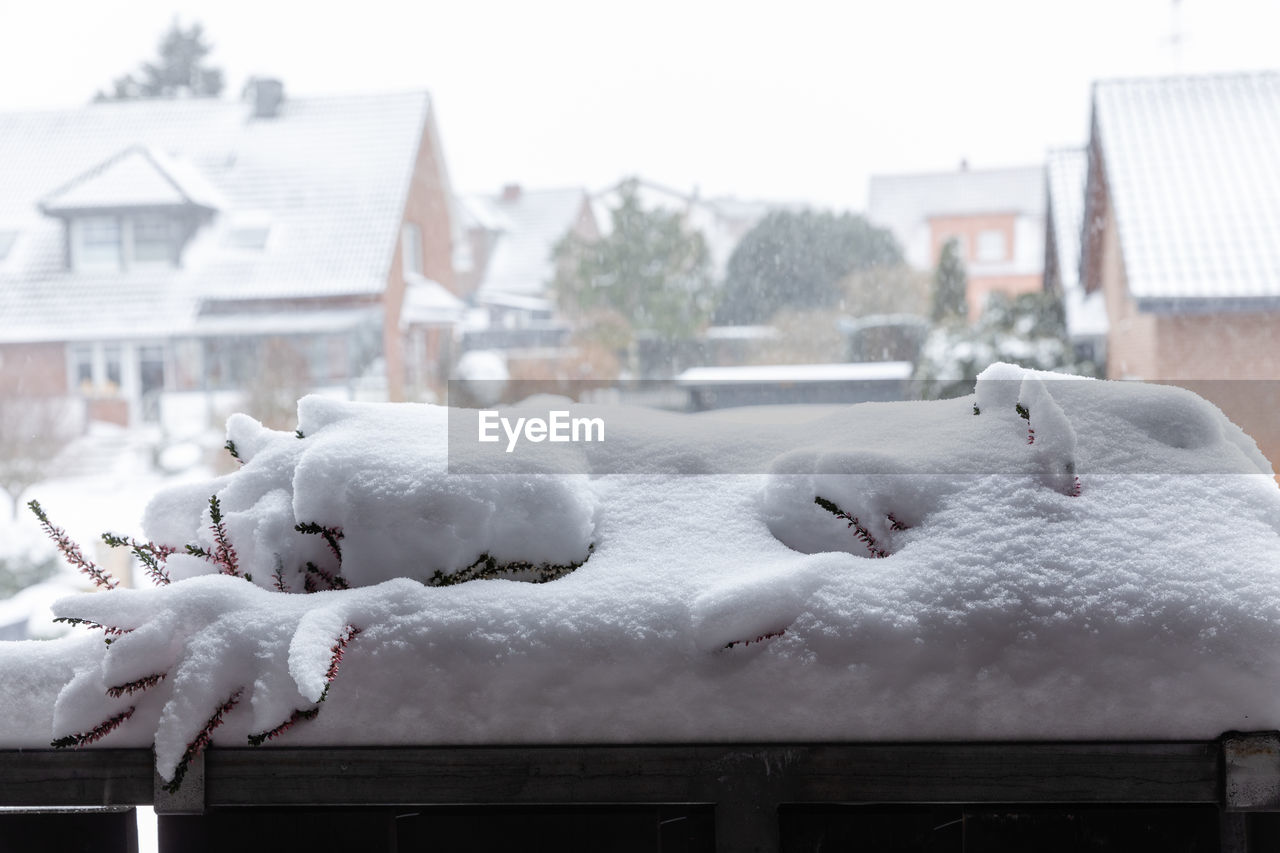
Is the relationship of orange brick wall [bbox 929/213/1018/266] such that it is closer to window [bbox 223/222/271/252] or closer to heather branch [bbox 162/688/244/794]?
window [bbox 223/222/271/252]

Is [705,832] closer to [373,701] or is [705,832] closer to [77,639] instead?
[373,701]

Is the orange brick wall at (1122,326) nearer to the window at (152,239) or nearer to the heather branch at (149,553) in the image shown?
the heather branch at (149,553)

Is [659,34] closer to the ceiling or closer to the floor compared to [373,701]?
closer to the ceiling

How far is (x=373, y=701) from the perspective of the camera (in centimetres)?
63

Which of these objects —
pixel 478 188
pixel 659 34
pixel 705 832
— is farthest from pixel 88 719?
pixel 659 34

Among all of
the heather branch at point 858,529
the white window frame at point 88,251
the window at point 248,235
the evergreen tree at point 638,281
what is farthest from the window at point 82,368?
the heather branch at point 858,529

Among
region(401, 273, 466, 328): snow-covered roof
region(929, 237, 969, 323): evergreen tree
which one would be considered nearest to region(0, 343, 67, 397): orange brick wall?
Result: region(401, 273, 466, 328): snow-covered roof

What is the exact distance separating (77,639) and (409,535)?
0.25 m

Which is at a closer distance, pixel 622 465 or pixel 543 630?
pixel 543 630

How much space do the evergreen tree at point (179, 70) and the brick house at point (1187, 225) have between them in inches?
A: 329

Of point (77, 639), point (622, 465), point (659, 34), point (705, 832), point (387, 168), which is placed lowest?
point (705, 832)

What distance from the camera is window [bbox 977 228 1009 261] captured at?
8.34 meters

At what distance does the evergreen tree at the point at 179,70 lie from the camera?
33.0ft

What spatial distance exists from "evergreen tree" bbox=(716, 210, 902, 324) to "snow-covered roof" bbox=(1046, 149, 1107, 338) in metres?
1.28
